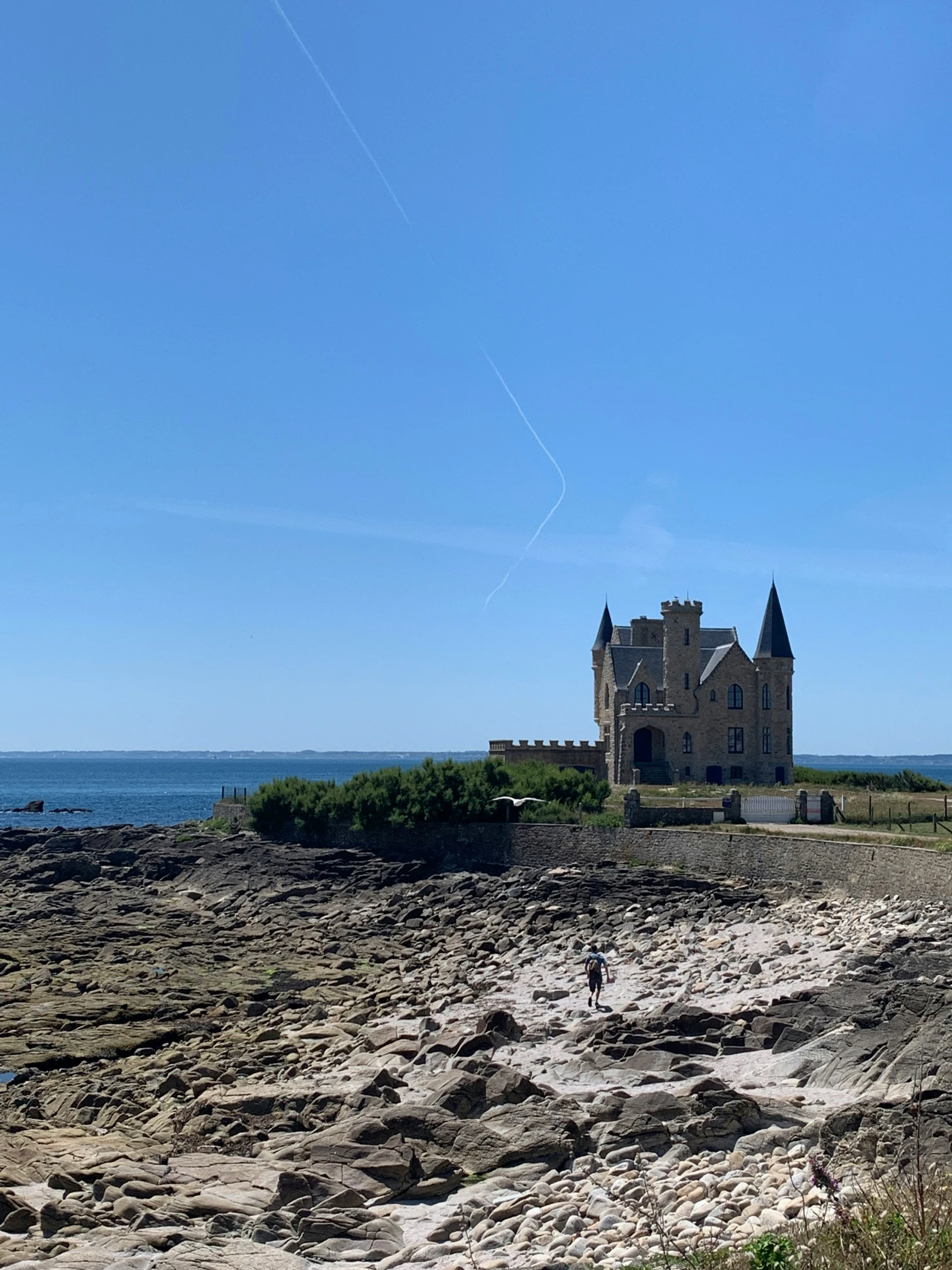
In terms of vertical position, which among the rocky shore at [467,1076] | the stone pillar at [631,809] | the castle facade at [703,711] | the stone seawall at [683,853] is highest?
the castle facade at [703,711]

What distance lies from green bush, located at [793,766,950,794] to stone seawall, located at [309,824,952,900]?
54.9 feet

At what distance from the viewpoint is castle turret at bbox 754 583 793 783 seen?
60.9m

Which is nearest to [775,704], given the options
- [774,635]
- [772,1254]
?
[774,635]

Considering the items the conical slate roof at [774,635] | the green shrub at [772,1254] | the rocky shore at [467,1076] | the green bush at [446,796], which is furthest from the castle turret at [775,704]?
the green shrub at [772,1254]

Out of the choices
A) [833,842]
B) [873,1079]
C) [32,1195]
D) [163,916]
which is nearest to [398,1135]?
[32,1195]

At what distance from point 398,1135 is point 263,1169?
1.62m

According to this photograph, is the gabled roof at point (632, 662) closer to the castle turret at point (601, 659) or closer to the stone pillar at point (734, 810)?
the castle turret at point (601, 659)

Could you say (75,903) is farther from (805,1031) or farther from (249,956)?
(805,1031)

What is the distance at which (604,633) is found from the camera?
74.0m

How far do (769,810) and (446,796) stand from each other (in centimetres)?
1213

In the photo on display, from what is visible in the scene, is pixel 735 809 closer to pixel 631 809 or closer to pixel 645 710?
pixel 631 809

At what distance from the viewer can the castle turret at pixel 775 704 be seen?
6091 cm

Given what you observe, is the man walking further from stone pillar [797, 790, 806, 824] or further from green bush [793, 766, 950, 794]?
green bush [793, 766, 950, 794]

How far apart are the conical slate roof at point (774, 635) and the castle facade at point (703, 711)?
0.15ft
